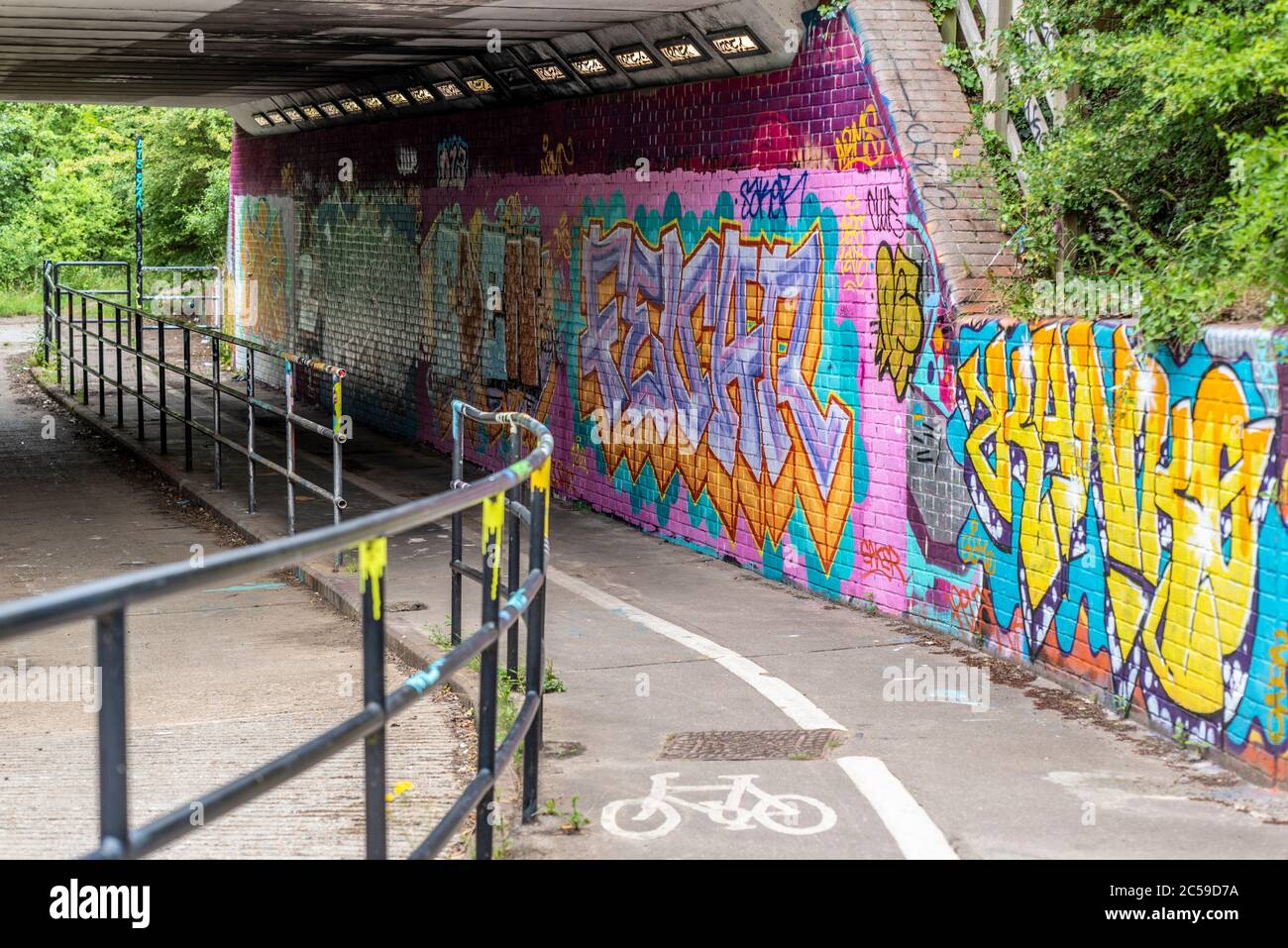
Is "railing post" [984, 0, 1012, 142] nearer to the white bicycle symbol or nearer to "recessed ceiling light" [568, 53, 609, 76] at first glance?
"recessed ceiling light" [568, 53, 609, 76]

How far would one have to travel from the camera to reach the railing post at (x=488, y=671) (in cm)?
421

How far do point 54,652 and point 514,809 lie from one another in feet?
14.5

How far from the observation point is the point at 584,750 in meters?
6.34

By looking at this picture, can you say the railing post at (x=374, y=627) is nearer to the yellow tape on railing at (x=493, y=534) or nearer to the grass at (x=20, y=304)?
the yellow tape on railing at (x=493, y=534)

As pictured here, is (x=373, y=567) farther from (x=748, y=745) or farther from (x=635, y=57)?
(x=635, y=57)

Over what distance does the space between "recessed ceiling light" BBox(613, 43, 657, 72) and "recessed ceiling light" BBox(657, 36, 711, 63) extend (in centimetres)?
21

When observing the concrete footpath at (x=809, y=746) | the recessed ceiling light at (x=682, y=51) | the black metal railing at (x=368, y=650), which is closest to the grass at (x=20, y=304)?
the recessed ceiling light at (x=682, y=51)

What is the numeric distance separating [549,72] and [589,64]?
79 centimetres

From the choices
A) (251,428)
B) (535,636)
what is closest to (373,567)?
(535,636)

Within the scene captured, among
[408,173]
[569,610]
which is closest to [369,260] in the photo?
[408,173]

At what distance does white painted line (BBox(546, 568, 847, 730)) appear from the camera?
6902mm

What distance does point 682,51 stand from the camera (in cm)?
1082

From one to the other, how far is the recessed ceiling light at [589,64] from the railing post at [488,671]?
8105 mm

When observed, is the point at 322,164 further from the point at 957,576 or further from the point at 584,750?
the point at 584,750
